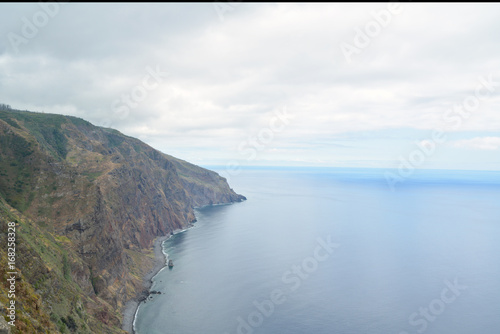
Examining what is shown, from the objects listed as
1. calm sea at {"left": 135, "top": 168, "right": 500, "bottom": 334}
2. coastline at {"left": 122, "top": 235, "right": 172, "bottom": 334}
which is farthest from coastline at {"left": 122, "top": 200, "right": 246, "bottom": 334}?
calm sea at {"left": 135, "top": 168, "right": 500, "bottom": 334}

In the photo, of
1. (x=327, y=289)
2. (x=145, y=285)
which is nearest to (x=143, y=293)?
(x=145, y=285)

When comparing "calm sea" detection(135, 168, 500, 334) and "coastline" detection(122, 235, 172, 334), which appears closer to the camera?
"calm sea" detection(135, 168, 500, 334)

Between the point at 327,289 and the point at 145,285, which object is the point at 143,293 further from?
the point at 327,289

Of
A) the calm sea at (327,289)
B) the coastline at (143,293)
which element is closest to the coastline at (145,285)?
the coastline at (143,293)

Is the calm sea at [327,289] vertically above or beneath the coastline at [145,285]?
beneath

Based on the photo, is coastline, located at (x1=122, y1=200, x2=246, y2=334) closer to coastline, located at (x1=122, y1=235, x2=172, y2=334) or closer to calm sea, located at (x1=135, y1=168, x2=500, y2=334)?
coastline, located at (x1=122, y1=235, x2=172, y2=334)

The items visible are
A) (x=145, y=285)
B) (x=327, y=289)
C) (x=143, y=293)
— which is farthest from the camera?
(x=145, y=285)

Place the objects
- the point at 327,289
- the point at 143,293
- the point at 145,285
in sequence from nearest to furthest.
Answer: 1. the point at 143,293
2. the point at 327,289
3. the point at 145,285

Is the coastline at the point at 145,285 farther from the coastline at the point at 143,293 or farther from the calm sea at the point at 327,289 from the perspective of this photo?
the calm sea at the point at 327,289

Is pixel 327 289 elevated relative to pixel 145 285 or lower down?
lower down

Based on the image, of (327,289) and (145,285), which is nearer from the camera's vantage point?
(327,289)
